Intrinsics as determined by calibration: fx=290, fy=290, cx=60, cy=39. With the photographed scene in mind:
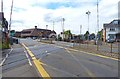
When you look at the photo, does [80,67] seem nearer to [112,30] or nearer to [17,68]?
[17,68]

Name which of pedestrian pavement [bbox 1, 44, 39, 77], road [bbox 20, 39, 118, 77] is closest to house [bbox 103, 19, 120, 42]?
road [bbox 20, 39, 118, 77]

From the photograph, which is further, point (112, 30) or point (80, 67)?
point (112, 30)

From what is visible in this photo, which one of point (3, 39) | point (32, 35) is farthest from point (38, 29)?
point (3, 39)

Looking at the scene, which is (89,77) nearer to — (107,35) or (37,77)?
(37,77)

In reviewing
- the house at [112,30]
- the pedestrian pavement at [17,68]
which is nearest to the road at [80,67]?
the pedestrian pavement at [17,68]

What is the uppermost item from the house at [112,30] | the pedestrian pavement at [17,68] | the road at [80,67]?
the house at [112,30]

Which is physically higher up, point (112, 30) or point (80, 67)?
point (112, 30)

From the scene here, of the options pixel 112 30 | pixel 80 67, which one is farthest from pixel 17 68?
pixel 112 30

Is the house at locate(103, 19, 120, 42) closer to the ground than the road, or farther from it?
farther from it

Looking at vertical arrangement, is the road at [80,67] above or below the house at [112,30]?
below

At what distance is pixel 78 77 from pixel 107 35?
330ft

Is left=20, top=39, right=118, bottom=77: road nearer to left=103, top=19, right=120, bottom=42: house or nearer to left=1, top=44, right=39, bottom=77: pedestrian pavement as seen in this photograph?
left=1, top=44, right=39, bottom=77: pedestrian pavement

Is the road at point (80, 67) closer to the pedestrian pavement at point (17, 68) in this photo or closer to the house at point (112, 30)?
the pedestrian pavement at point (17, 68)

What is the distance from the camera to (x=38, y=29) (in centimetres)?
19600
